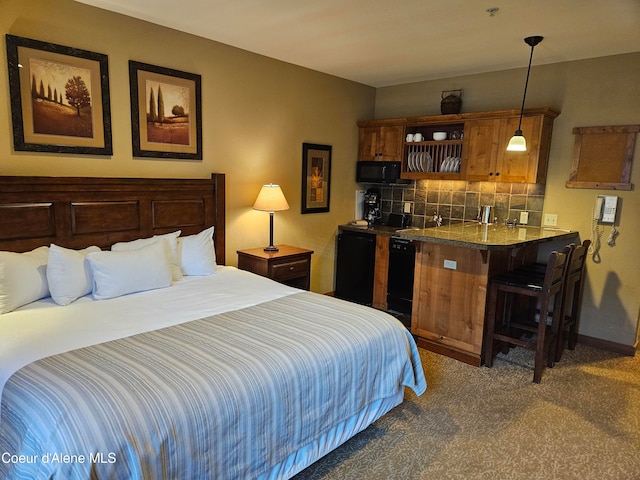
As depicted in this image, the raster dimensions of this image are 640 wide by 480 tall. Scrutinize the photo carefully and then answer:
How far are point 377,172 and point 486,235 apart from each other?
1781 mm

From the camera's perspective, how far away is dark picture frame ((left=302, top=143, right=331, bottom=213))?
4527 mm

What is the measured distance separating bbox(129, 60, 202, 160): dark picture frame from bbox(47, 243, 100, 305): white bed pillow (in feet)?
3.31

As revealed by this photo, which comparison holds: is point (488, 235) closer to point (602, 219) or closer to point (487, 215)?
point (487, 215)

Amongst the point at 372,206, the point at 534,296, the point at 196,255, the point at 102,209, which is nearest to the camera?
the point at 102,209

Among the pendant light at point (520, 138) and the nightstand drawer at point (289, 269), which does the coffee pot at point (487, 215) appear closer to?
the pendant light at point (520, 138)

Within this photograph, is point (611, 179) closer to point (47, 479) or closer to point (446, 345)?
point (446, 345)

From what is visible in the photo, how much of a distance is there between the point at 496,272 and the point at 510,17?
185 centimetres

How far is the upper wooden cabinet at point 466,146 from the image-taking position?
383cm

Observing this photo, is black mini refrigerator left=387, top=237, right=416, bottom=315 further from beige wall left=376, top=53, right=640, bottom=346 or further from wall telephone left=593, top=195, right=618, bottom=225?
wall telephone left=593, top=195, right=618, bottom=225

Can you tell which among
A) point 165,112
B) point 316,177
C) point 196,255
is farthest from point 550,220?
point 165,112

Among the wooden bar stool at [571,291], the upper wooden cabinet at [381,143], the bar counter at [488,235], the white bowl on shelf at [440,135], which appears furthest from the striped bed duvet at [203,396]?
the upper wooden cabinet at [381,143]

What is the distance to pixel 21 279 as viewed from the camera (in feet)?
7.81

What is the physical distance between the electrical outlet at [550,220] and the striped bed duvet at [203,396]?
2.48 metres

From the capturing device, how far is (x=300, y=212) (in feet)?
15.0
